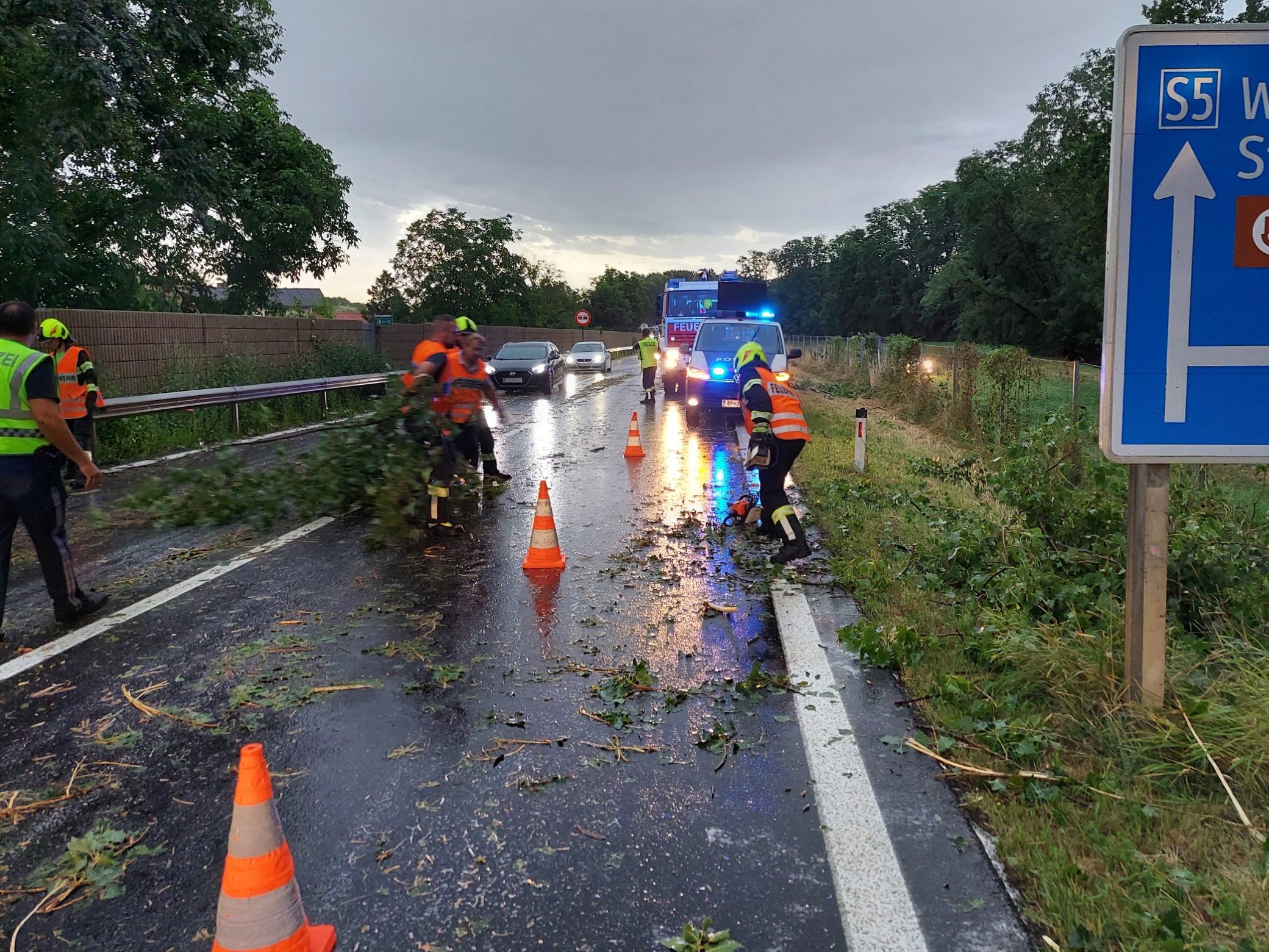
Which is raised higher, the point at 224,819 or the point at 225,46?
the point at 225,46

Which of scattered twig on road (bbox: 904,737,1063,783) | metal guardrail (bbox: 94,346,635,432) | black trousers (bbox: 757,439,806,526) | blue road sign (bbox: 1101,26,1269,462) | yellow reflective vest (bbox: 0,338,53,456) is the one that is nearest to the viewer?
scattered twig on road (bbox: 904,737,1063,783)

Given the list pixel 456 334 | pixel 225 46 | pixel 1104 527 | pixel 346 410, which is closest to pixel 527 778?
pixel 1104 527

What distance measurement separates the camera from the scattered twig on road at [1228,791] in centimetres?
293

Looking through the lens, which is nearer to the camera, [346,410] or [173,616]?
[173,616]

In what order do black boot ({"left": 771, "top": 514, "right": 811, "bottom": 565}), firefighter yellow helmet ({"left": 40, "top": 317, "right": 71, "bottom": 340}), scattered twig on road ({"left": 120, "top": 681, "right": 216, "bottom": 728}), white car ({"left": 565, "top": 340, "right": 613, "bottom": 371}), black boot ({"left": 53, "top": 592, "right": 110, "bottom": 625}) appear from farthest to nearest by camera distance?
white car ({"left": 565, "top": 340, "right": 613, "bottom": 371}) < firefighter yellow helmet ({"left": 40, "top": 317, "right": 71, "bottom": 340}) < black boot ({"left": 771, "top": 514, "right": 811, "bottom": 565}) < black boot ({"left": 53, "top": 592, "right": 110, "bottom": 625}) < scattered twig on road ({"left": 120, "top": 681, "right": 216, "bottom": 728})

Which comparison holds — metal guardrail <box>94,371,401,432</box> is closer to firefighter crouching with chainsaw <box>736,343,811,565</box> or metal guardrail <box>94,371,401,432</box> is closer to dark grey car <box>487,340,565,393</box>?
firefighter crouching with chainsaw <box>736,343,811,565</box>

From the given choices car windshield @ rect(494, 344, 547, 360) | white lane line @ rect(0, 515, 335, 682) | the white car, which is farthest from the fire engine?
white lane line @ rect(0, 515, 335, 682)

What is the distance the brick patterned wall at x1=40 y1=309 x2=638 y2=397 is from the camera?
45.3 feet

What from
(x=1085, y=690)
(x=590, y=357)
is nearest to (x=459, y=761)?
(x=1085, y=690)

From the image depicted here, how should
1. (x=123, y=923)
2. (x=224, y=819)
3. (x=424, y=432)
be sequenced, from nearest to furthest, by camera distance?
(x=123, y=923)
(x=224, y=819)
(x=424, y=432)

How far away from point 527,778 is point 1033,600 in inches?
125

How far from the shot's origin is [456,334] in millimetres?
8969

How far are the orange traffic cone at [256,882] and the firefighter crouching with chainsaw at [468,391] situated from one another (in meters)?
6.24

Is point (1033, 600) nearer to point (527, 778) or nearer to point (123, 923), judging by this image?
point (527, 778)
